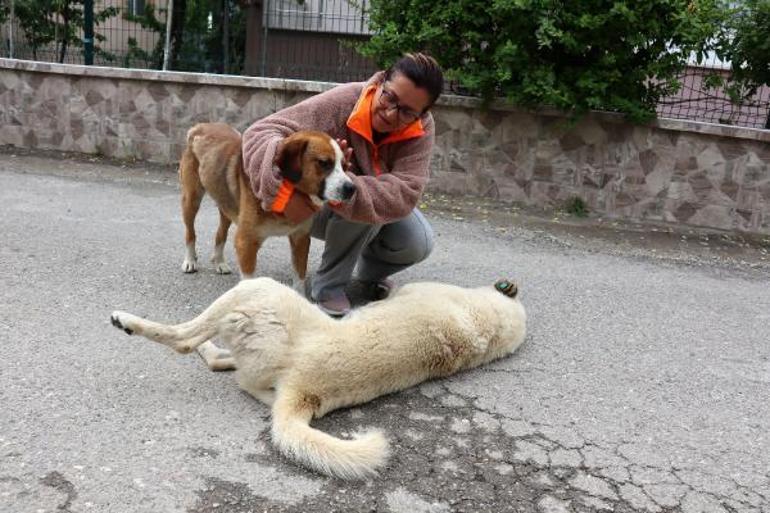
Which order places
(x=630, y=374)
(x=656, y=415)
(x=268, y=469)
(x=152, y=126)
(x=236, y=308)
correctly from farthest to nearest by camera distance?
(x=152, y=126), (x=630, y=374), (x=656, y=415), (x=236, y=308), (x=268, y=469)

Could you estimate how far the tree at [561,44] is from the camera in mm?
5887

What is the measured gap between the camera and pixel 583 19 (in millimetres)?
5766

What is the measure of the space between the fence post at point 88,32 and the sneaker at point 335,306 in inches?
225

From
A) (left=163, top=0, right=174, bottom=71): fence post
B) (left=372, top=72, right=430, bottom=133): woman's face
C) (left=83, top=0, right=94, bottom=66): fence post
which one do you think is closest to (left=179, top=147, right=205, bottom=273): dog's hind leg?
(left=372, top=72, right=430, bottom=133): woman's face

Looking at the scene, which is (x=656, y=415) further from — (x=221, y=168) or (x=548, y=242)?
(x=548, y=242)

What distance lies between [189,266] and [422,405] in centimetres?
205

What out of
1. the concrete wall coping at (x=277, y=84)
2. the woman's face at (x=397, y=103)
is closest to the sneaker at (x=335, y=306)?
the woman's face at (x=397, y=103)

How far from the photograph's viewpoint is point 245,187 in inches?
137

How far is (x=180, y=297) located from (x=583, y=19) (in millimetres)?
4139

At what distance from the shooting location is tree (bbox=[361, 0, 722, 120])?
5887mm

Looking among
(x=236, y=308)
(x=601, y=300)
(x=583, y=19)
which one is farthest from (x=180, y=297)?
(x=583, y=19)

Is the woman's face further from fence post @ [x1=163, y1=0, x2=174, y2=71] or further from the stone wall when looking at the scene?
fence post @ [x1=163, y1=0, x2=174, y2=71]

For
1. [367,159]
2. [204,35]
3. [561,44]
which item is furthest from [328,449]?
[204,35]

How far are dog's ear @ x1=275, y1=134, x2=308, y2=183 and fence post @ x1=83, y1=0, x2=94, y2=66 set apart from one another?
5.84m
